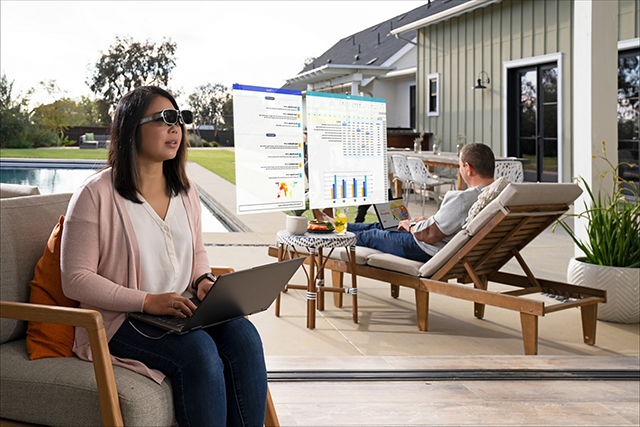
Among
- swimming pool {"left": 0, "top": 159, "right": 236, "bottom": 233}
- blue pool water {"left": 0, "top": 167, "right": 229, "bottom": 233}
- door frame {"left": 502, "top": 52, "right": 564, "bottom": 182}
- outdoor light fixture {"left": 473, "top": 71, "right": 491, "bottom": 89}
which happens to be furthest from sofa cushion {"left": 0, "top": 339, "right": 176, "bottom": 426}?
blue pool water {"left": 0, "top": 167, "right": 229, "bottom": 233}

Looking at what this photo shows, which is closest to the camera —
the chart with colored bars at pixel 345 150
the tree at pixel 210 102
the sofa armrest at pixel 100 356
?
the sofa armrest at pixel 100 356

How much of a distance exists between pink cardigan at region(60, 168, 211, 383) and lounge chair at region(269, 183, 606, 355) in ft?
7.35

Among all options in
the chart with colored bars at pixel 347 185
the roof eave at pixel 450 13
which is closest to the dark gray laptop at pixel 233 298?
the chart with colored bars at pixel 347 185

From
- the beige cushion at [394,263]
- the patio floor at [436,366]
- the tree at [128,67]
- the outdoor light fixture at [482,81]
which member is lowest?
the patio floor at [436,366]

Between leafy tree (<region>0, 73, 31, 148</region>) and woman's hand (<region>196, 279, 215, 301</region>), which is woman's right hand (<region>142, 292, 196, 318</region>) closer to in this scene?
woman's hand (<region>196, 279, 215, 301</region>)

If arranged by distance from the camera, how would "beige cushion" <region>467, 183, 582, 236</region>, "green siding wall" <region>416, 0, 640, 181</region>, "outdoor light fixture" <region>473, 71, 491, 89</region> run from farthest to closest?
1. "outdoor light fixture" <region>473, 71, 491, 89</region>
2. "green siding wall" <region>416, 0, 640, 181</region>
3. "beige cushion" <region>467, 183, 582, 236</region>

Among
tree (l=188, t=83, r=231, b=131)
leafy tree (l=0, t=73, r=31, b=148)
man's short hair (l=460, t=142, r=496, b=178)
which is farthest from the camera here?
tree (l=188, t=83, r=231, b=131)

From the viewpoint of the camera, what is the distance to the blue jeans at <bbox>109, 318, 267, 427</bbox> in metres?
1.75

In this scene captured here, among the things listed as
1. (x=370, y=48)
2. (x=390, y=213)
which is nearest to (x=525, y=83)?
(x=390, y=213)

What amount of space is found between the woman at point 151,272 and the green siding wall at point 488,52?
7.47 metres

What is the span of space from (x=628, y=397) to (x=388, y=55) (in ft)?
46.1

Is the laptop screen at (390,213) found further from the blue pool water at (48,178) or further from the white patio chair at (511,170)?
the blue pool water at (48,178)

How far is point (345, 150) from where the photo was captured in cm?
442

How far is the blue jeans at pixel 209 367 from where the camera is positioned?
175cm
